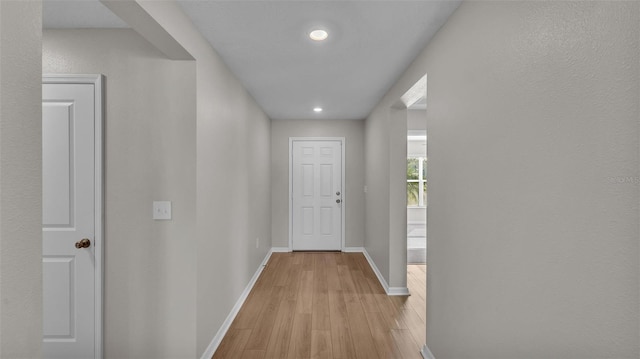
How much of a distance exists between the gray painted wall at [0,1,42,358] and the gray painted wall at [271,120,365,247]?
4.34m

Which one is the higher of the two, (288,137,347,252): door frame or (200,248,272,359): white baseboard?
(288,137,347,252): door frame

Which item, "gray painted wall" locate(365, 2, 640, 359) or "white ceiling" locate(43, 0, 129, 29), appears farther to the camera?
"white ceiling" locate(43, 0, 129, 29)

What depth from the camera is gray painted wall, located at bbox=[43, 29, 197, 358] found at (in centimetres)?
192

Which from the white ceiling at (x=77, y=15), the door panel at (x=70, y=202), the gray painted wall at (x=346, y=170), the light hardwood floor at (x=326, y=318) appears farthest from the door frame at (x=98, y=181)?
the gray painted wall at (x=346, y=170)

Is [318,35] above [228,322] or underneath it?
above

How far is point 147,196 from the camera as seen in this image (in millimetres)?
1926

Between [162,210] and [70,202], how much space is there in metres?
0.62

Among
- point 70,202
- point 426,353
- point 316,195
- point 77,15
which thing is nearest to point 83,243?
point 70,202

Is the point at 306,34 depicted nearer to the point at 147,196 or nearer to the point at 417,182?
the point at 147,196

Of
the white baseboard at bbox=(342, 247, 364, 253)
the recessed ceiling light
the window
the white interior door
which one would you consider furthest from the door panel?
the window

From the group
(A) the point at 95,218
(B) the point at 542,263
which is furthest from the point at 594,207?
(A) the point at 95,218

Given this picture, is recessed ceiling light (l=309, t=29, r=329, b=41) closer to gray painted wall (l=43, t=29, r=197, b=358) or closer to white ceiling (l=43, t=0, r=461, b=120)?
white ceiling (l=43, t=0, r=461, b=120)

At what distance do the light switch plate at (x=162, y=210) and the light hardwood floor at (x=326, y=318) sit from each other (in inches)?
44.8

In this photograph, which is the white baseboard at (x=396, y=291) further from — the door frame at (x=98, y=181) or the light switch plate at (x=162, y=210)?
the door frame at (x=98, y=181)
